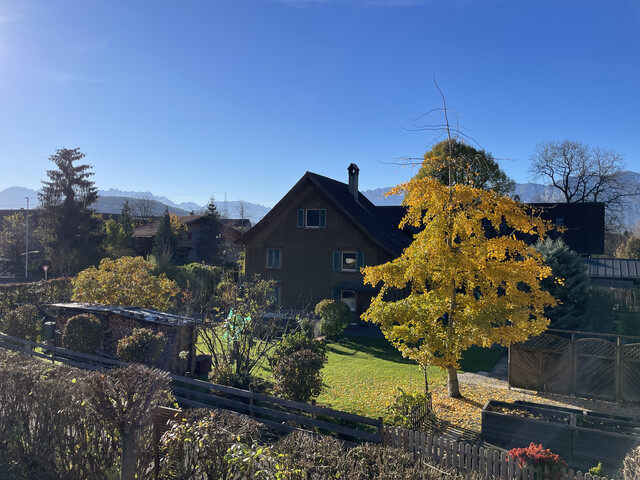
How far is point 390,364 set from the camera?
1734cm

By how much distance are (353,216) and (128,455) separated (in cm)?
2174

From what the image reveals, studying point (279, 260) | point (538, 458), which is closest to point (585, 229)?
point (279, 260)

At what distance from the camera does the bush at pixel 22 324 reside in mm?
17391

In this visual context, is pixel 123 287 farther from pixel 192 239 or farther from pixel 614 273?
pixel 192 239

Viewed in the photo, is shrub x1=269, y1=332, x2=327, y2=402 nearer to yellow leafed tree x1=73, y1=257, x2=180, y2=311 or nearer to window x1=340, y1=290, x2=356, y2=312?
yellow leafed tree x1=73, y1=257, x2=180, y2=311

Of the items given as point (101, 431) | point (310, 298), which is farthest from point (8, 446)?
point (310, 298)

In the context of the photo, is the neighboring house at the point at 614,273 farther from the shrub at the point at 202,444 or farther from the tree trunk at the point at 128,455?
the tree trunk at the point at 128,455

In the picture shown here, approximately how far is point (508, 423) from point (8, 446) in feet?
33.3

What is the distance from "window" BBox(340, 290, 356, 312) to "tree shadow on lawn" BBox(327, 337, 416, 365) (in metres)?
5.12

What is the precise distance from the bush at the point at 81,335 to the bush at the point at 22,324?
397 cm

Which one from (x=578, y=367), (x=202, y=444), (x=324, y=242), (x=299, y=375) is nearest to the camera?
(x=202, y=444)

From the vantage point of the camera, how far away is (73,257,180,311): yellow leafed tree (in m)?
18.9

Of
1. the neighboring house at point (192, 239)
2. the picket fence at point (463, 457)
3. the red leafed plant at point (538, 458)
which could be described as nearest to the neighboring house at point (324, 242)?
the picket fence at point (463, 457)

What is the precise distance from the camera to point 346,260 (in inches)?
1100
